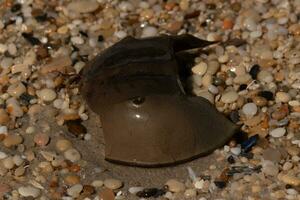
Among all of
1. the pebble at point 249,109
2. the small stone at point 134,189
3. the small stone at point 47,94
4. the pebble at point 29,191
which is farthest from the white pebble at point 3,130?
the pebble at point 249,109

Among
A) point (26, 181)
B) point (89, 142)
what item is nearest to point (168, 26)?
point (89, 142)

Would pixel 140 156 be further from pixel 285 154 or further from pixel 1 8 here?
pixel 1 8

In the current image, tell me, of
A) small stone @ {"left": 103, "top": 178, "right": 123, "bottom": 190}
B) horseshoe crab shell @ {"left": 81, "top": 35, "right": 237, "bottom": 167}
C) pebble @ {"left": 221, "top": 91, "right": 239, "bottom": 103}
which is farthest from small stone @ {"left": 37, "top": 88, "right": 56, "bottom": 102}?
pebble @ {"left": 221, "top": 91, "right": 239, "bottom": 103}

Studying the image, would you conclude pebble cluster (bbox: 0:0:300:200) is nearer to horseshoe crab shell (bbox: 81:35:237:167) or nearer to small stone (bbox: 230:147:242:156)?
small stone (bbox: 230:147:242:156)

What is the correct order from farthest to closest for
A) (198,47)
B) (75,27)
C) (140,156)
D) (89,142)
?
(75,27)
(198,47)
(89,142)
(140,156)

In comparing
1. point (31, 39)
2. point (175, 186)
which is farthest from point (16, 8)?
point (175, 186)

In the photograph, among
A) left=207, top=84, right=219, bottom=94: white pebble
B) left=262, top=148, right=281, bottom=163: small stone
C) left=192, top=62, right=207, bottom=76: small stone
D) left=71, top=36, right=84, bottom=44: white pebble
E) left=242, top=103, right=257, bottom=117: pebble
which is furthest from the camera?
left=71, top=36, right=84, bottom=44: white pebble

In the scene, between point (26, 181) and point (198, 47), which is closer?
point (26, 181)

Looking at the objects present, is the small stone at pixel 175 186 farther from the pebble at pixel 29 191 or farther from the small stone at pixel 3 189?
the small stone at pixel 3 189
